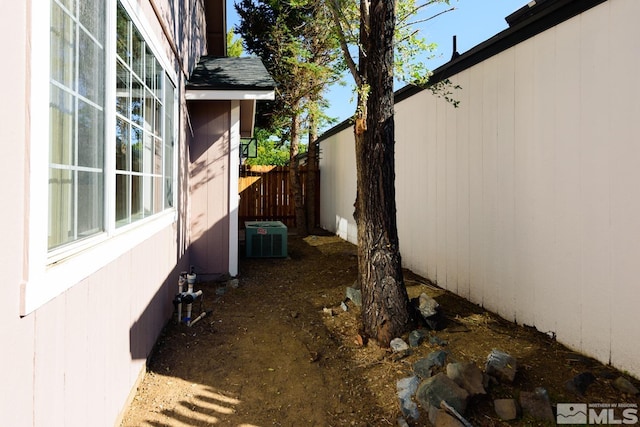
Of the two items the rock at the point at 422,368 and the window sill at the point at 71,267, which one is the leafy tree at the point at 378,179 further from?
the window sill at the point at 71,267

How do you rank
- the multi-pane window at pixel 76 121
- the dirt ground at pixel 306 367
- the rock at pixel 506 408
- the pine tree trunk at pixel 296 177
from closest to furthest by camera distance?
the multi-pane window at pixel 76 121, the rock at pixel 506 408, the dirt ground at pixel 306 367, the pine tree trunk at pixel 296 177

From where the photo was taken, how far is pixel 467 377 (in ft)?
8.87

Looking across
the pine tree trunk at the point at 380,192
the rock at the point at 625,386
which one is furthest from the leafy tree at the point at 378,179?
the rock at the point at 625,386

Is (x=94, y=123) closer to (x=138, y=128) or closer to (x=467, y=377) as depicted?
(x=138, y=128)

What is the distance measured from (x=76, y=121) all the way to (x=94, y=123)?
0.77 feet

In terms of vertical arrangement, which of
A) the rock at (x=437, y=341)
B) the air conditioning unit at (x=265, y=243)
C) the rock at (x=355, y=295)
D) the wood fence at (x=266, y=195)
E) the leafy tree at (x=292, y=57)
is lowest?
the rock at (x=437, y=341)

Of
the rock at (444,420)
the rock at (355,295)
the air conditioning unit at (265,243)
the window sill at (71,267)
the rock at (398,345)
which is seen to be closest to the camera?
the window sill at (71,267)

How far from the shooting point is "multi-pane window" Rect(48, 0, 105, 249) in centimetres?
167

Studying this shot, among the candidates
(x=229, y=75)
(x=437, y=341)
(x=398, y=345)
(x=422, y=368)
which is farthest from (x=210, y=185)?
(x=422, y=368)

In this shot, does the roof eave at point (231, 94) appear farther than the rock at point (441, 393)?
Yes

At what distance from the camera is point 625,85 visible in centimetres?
293

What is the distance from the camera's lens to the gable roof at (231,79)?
5777mm

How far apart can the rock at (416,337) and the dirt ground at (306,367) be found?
0.05 metres

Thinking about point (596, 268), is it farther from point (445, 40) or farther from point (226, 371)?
point (445, 40)
